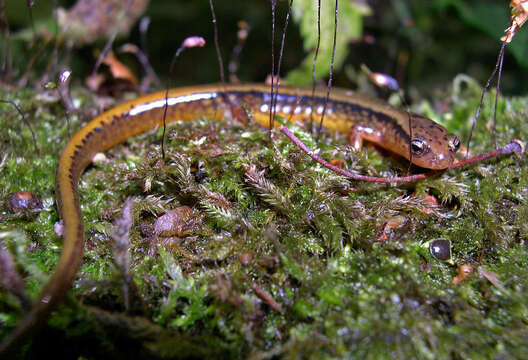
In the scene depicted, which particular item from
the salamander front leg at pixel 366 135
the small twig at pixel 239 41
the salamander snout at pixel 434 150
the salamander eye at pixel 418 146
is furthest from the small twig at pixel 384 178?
A: the small twig at pixel 239 41

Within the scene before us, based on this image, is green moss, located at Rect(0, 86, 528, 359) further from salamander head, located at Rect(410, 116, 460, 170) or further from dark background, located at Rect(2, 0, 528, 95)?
dark background, located at Rect(2, 0, 528, 95)

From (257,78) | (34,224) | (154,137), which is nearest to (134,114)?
(154,137)

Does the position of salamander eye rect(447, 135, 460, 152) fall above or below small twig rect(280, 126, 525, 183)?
above

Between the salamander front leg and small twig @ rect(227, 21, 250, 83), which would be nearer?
the salamander front leg

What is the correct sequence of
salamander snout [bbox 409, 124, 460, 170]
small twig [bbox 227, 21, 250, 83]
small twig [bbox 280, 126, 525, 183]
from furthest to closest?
small twig [bbox 227, 21, 250, 83], salamander snout [bbox 409, 124, 460, 170], small twig [bbox 280, 126, 525, 183]

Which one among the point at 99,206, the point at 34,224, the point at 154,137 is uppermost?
the point at 154,137

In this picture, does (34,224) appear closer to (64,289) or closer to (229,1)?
(64,289)

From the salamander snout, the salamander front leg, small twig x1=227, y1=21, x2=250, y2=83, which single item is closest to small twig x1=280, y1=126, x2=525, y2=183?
the salamander snout

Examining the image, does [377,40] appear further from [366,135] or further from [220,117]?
[220,117]
